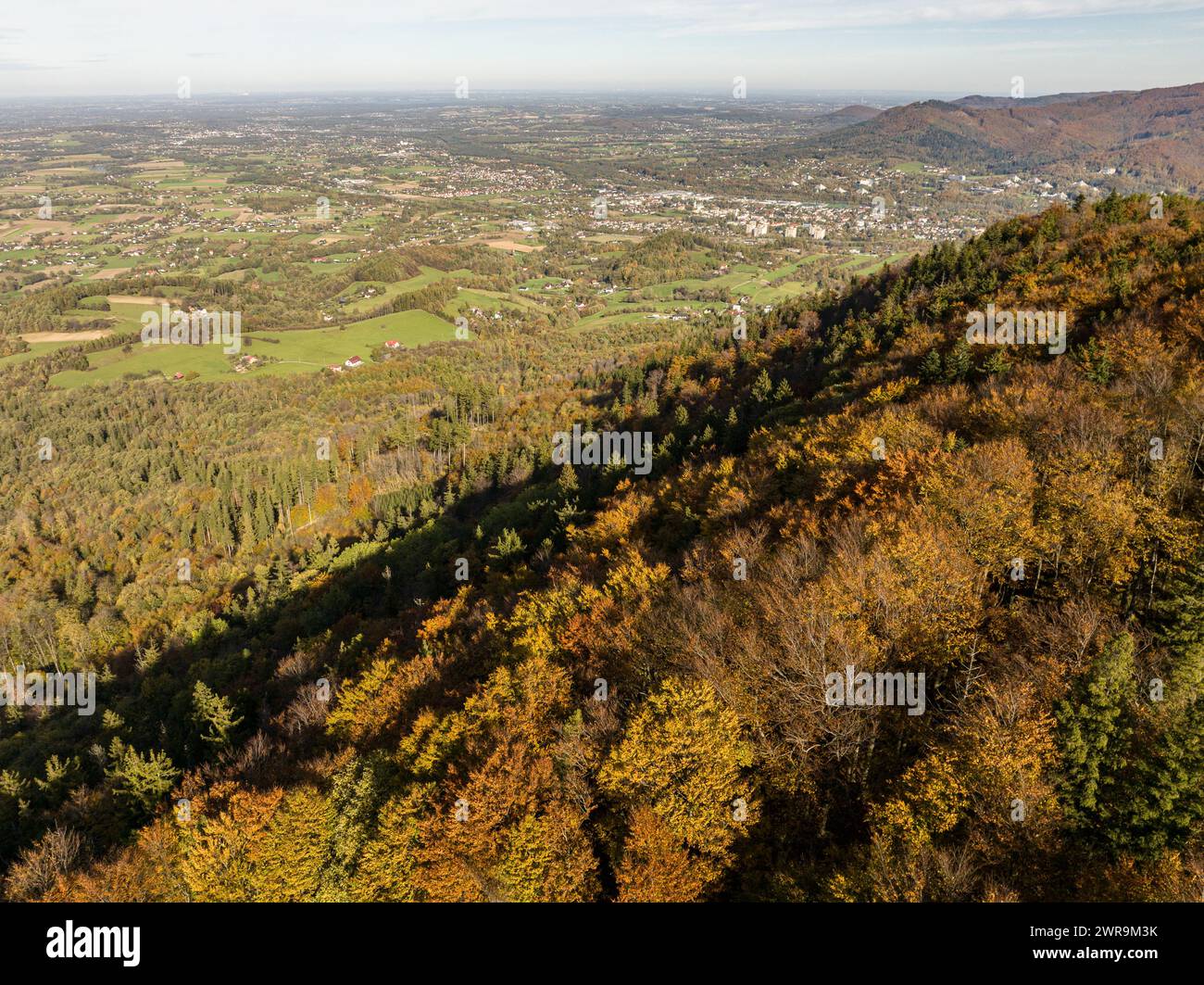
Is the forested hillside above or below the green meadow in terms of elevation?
below

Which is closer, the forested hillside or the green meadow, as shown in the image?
the forested hillside

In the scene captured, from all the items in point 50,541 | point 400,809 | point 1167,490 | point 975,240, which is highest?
point 975,240

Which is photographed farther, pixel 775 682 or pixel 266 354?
pixel 266 354

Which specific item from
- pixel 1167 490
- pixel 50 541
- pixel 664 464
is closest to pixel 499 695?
pixel 1167 490

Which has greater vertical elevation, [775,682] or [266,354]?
[266,354]

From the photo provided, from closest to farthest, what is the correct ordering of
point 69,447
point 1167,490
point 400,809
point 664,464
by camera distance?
point 400,809 → point 1167,490 → point 664,464 → point 69,447

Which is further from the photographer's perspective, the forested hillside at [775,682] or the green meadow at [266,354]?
the green meadow at [266,354]
